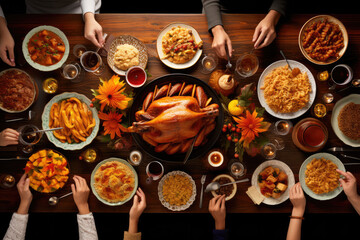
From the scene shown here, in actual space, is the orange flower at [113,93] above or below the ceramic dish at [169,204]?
above

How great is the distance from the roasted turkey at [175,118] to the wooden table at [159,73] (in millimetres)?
197

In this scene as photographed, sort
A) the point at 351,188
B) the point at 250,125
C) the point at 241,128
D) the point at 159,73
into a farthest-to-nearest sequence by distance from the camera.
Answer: the point at 159,73
the point at 351,188
the point at 241,128
the point at 250,125

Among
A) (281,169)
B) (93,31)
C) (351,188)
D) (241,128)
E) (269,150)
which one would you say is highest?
(93,31)

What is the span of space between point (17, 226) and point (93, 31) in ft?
5.11

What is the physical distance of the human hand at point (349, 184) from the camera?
1.72 meters

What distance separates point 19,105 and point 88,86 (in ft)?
1.66

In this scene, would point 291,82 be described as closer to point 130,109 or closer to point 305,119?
point 305,119

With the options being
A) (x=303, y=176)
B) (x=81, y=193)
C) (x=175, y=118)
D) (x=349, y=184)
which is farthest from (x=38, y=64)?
(x=349, y=184)

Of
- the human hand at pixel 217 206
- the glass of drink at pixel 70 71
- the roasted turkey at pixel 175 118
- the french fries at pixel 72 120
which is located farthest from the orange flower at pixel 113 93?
the human hand at pixel 217 206

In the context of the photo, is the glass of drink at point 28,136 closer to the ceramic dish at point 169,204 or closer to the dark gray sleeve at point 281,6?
the ceramic dish at point 169,204

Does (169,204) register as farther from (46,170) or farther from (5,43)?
(5,43)

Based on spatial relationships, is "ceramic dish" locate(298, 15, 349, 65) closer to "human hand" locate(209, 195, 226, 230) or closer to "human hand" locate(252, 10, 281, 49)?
"human hand" locate(252, 10, 281, 49)

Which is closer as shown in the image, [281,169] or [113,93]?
[113,93]

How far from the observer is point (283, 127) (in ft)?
5.75
